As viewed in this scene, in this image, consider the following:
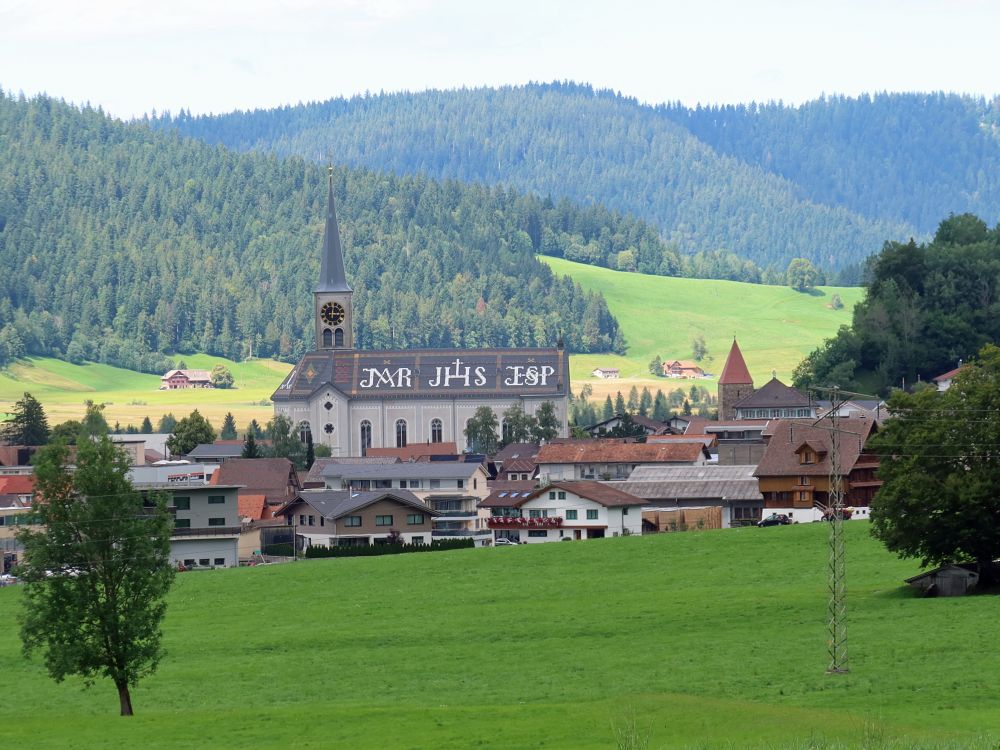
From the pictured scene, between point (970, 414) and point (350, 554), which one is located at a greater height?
point (970, 414)

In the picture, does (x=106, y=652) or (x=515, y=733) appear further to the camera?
(x=106, y=652)

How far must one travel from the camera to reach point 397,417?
603ft

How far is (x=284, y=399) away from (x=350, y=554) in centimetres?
9169

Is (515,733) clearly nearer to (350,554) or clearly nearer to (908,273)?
(350,554)

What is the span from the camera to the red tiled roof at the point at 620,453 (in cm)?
12006

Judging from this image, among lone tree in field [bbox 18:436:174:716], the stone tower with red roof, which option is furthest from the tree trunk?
the stone tower with red roof

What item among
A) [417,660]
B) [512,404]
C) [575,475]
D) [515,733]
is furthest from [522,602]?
[512,404]

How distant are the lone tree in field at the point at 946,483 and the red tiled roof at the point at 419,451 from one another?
3704 inches

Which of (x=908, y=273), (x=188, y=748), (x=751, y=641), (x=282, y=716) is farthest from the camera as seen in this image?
(x=908, y=273)

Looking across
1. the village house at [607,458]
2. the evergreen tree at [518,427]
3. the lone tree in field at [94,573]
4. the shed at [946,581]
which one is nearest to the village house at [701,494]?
the village house at [607,458]

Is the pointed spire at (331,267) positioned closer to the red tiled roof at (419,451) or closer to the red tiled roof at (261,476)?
the red tiled roof at (419,451)

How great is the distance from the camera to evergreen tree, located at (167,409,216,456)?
158 metres

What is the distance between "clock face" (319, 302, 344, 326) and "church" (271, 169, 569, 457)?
6564 mm

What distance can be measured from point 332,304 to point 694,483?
9711 cm
